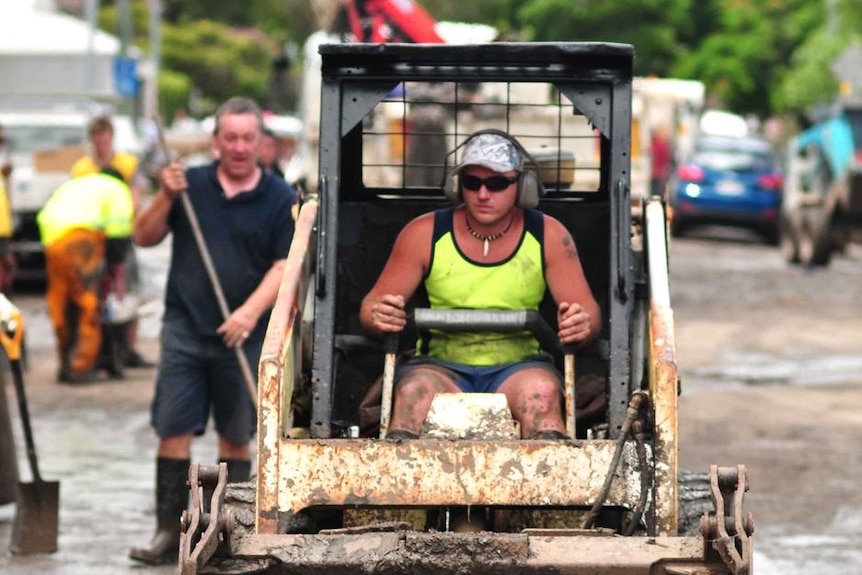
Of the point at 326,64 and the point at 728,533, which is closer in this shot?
the point at 728,533

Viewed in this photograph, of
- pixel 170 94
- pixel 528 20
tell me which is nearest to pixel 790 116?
pixel 528 20

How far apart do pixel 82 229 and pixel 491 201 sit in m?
8.97

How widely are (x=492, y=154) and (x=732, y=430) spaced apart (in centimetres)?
629

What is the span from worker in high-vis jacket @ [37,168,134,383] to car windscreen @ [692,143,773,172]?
18891 mm

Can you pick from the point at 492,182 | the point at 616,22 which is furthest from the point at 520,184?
the point at 616,22

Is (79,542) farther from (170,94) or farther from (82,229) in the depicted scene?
(170,94)

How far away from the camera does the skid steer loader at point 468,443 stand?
588 centimetres

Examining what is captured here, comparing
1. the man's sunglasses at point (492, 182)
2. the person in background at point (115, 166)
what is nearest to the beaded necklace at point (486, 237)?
the man's sunglasses at point (492, 182)

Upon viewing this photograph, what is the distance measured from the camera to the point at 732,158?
33.8 metres

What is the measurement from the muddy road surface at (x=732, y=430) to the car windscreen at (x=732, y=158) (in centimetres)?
1003

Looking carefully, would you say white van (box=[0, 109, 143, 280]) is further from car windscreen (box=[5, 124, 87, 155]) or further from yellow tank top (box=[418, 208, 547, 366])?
yellow tank top (box=[418, 208, 547, 366])

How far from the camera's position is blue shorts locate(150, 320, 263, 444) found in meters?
8.92

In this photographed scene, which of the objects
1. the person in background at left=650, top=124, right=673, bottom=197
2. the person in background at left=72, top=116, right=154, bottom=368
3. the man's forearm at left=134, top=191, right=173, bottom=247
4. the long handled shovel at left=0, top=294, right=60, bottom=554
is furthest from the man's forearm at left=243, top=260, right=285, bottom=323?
the person in background at left=650, top=124, right=673, bottom=197

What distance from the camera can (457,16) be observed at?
6744 centimetres
